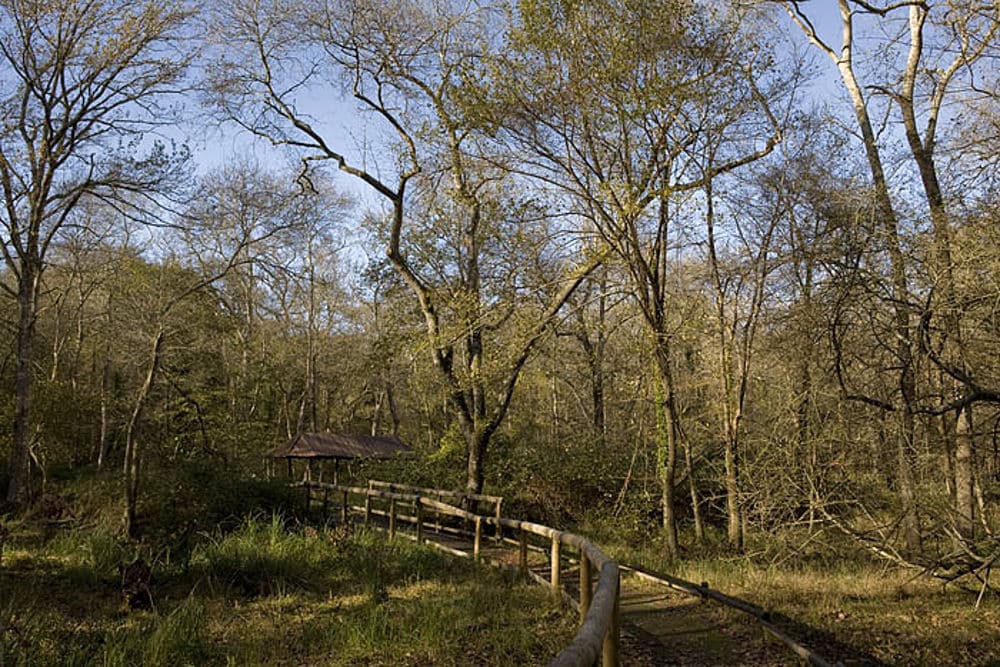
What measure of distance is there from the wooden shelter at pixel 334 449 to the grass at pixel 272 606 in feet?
25.8

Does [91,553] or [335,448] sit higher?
[335,448]

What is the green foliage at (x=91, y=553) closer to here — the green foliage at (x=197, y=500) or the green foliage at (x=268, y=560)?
the green foliage at (x=197, y=500)

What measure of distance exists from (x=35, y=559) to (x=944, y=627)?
1102 centimetres

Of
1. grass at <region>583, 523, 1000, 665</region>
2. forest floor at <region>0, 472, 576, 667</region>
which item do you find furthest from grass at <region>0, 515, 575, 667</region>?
grass at <region>583, 523, 1000, 665</region>

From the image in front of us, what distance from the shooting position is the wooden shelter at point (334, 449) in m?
20.0

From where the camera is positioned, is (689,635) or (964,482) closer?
(689,635)

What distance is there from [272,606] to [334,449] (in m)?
12.7

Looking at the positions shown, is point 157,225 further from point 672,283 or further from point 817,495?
point 817,495

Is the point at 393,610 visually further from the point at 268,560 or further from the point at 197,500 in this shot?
the point at 197,500

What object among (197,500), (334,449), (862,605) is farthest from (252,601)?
(334,449)

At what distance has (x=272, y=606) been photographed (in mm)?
7922

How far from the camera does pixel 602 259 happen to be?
11086mm

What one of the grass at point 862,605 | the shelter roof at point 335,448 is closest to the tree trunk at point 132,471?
the shelter roof at point 335,448

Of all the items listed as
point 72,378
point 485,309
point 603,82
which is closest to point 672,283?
point 485,309
